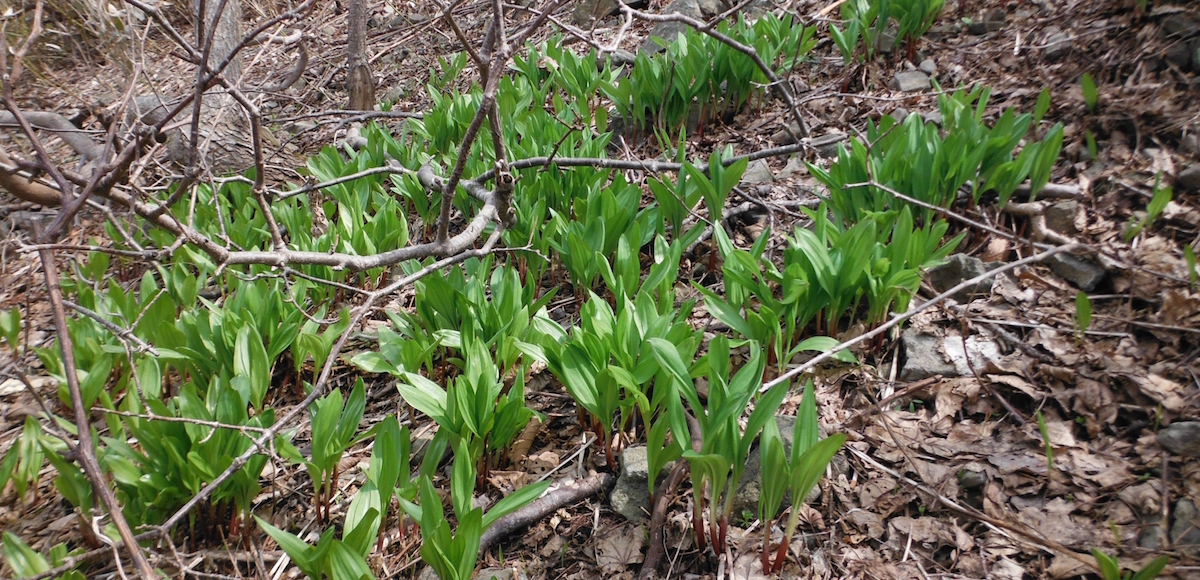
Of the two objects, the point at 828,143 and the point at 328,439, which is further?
the point at 828,143

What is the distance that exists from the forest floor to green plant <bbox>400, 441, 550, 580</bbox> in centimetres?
24

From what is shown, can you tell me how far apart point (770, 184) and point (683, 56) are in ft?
3.44

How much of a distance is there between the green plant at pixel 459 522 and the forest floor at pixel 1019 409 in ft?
0.80

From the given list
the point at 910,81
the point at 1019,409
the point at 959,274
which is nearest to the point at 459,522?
the point at 1019,409

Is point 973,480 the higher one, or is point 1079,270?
point 1079,270

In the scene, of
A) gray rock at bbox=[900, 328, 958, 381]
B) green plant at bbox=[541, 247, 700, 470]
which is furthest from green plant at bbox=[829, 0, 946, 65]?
green plant at bbox=[541, 247, 700, 470]

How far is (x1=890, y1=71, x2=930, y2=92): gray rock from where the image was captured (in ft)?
12.3

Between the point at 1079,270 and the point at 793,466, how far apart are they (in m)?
1.45

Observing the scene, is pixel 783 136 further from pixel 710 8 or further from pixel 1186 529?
pixel 1186 529

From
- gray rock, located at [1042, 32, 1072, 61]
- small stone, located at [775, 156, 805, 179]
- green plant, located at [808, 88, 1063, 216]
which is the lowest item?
small stone, located at [775, 156, 805, 179]

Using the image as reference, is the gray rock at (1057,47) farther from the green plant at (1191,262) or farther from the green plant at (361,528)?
the green plant at (361,528)

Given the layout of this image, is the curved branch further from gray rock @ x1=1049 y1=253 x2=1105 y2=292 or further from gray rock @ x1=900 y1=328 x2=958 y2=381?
gray rock @ x1=1049 y1=253 x2=1105 y2=292

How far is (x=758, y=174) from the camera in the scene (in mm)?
3291

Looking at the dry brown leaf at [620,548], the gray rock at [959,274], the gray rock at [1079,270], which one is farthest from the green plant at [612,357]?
the gray rock at [1079,270]
